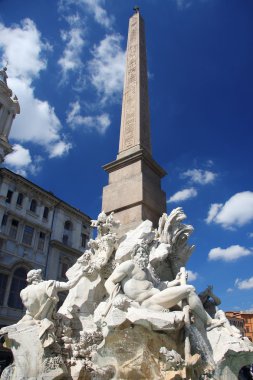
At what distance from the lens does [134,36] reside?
12930 millimetres

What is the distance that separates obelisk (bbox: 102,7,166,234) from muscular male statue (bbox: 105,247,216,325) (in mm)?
1905

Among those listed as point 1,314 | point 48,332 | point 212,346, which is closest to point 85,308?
point 48,332

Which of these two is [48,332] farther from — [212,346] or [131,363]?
[212,346]

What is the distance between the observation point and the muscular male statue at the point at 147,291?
543 cm

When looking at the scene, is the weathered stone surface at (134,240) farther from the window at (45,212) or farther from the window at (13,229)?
the window at (45,212)

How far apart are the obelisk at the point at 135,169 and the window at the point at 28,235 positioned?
16.7 m

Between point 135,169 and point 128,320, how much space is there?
15.0 ft

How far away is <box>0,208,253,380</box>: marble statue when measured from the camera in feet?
15.9

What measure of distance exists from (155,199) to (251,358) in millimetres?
4248

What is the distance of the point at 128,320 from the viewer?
4.85 metres

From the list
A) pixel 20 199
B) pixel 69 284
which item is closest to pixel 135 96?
pixel 69 284

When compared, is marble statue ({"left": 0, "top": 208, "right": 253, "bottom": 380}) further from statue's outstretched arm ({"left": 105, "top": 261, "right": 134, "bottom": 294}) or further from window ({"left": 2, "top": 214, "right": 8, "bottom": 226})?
window ({"left": 2, "top": 214, "right": 8, "bottom": 226})

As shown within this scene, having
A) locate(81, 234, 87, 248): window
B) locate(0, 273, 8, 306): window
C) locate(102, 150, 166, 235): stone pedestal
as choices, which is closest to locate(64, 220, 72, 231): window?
locate(81, 234, 87, 248): window

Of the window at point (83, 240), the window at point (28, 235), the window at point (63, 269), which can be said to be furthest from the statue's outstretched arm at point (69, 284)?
the window at point (83, 240)
